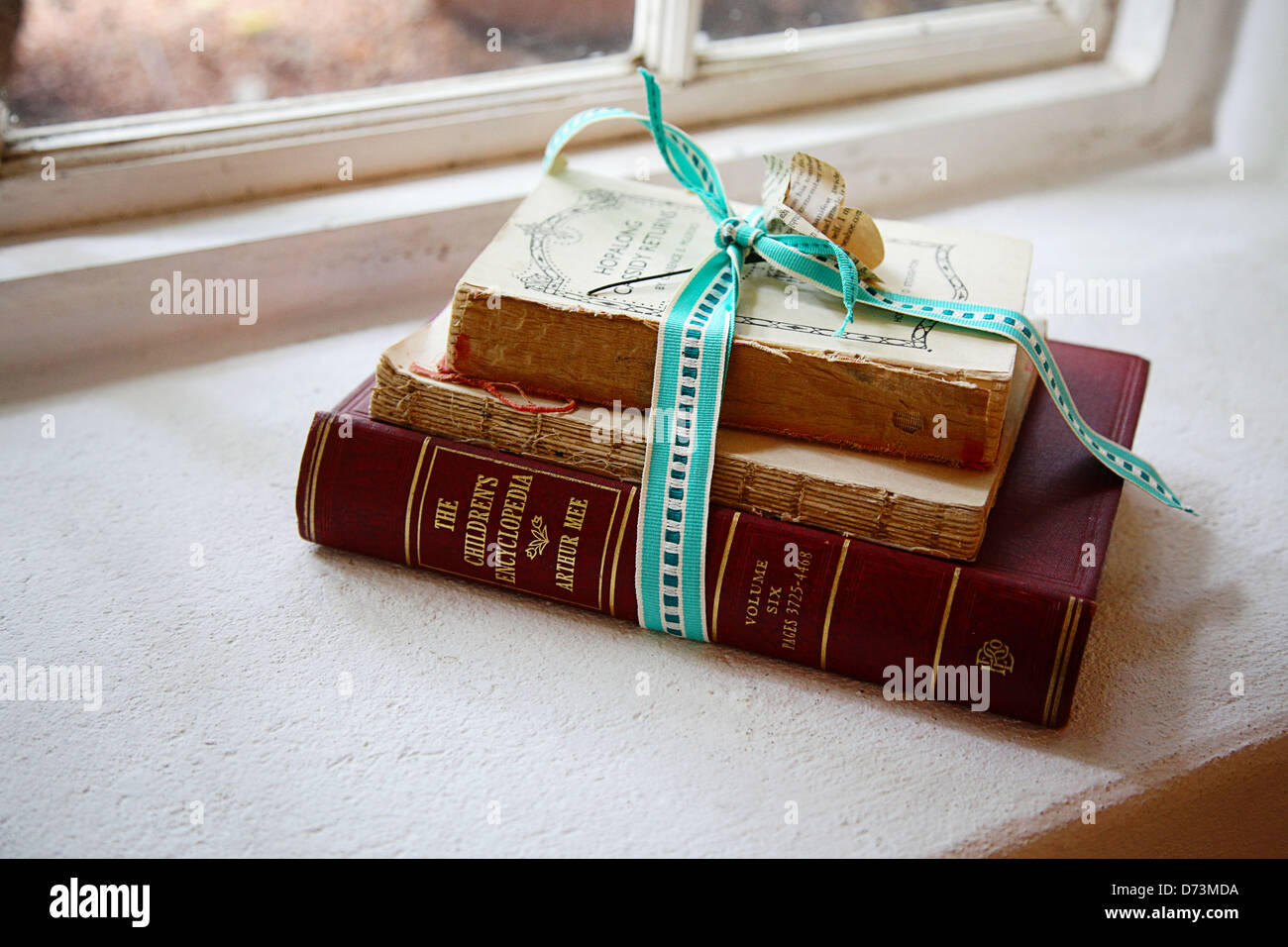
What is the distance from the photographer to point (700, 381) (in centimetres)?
76

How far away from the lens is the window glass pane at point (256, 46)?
106 centimetres

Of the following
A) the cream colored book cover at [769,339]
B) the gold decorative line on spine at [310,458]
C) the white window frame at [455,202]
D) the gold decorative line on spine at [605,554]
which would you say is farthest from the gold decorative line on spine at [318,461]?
the white window frame at [455,202]

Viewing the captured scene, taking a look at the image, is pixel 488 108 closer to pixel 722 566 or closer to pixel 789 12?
pixel 789 12

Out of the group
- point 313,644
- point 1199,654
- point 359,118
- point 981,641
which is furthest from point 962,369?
point 359,118

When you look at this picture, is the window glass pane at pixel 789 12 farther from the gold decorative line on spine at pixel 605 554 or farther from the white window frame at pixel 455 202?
the gold decorative line on spine at pixel 605 554

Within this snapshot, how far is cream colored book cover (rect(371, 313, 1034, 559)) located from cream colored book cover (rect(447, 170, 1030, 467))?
0.01 meters

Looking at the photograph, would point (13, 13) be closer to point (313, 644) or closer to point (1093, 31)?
point (313, 644)

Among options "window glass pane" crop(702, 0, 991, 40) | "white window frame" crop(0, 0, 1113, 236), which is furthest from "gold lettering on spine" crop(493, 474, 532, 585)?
"window glass pane" crop(702, 0, 991, 40)

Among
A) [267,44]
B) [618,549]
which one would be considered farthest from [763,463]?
[267,44]

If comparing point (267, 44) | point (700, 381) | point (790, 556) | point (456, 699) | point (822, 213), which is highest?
point (267, 44)

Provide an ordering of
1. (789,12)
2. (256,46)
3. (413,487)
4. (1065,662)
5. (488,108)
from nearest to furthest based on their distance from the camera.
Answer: (1065,662) < (413,487) < (256,46) < (488,108) < (789,12)

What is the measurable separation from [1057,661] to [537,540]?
339 millimetres

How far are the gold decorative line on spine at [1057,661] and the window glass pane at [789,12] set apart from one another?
852mm

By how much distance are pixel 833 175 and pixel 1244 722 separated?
0.45m
